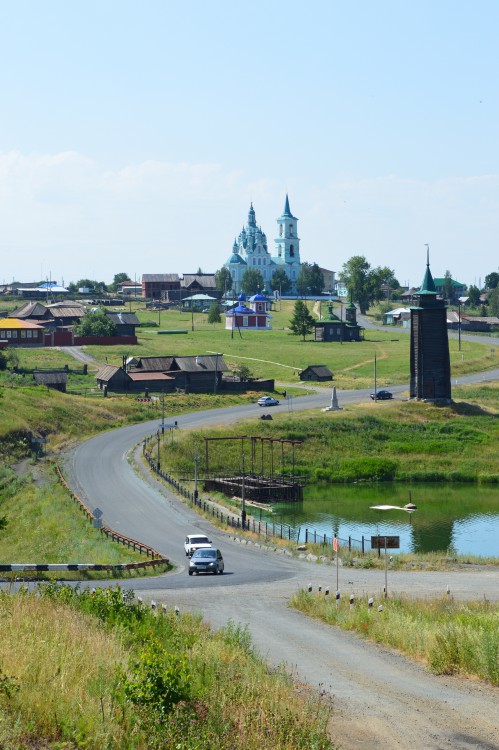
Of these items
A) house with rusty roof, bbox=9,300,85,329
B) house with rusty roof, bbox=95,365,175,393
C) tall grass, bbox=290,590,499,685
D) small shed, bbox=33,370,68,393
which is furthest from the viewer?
house with rusty roof, bbox=9,300,85,329

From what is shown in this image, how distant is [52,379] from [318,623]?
7825 centimetres

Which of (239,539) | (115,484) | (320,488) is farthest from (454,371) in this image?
(239,539)

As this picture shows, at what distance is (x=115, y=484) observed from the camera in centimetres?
6669

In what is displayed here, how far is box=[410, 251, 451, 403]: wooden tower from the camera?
333 feet

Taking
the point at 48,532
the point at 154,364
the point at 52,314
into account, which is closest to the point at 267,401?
the point at 154,364

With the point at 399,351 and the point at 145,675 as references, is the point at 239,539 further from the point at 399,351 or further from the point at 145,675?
the point at 399,351

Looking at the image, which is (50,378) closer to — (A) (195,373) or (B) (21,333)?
(A) (195,373)

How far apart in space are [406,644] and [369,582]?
14.4 m

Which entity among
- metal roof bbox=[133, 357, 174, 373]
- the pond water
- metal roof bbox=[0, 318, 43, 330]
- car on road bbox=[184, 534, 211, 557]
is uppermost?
metal roof bbox=[0, 318, 43, 330]

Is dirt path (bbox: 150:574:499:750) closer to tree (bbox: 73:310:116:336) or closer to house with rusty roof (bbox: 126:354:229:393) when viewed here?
house with rusty roof (bbox: 126:354:229:393)

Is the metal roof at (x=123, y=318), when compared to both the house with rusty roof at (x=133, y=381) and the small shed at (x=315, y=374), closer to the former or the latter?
the small shed at (x=315, y=374)

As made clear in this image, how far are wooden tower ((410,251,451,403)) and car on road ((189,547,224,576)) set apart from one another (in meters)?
62.2

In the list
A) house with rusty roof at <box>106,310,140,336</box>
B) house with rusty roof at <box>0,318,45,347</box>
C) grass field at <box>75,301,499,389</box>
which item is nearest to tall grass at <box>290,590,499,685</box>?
grass field at <box>75,301,499,389</box>

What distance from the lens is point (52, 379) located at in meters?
105
